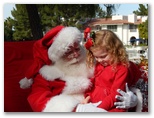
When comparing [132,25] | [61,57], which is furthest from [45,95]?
[132,25]

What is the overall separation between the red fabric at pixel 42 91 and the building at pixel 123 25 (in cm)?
33

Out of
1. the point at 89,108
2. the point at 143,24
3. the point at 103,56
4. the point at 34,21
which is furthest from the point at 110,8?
the point at 89,108

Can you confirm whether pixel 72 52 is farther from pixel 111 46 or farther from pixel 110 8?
pixel 110 8

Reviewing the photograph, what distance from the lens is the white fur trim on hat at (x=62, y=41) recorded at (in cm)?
147

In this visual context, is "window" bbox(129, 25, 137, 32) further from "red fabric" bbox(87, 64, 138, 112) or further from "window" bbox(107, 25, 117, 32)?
"red fabric" bbox(87, 64, 138, 112)

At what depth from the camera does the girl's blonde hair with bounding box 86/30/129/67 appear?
1481mm

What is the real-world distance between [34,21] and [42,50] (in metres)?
0.28

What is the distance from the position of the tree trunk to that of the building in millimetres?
256

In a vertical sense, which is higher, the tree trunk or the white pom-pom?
the tree trunk

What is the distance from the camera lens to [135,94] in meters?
1.58

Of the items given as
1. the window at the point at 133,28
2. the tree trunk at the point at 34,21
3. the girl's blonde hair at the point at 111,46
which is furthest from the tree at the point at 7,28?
the window at the point at 133,28

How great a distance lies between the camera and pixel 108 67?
4.91ft

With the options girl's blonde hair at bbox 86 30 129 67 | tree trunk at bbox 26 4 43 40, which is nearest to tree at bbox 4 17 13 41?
tree trunk at bbox 26 4 43 40

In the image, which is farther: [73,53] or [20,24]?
[20,24]
